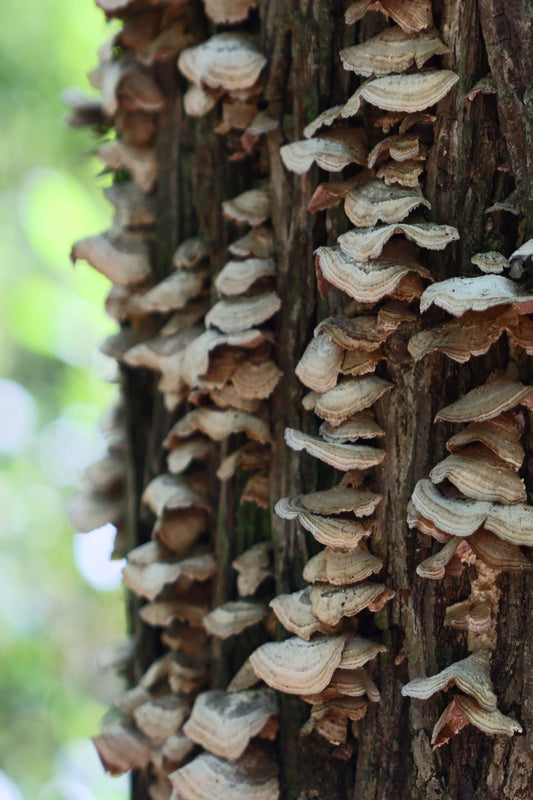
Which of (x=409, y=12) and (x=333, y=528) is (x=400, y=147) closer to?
(x=409, y=12)

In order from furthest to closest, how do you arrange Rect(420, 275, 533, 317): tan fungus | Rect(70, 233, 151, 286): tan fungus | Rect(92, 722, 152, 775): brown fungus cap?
Rect(70, 233, 151, 286): tan fungus, Rect(92, 722, 152, 775): brown fungus cap, Rect(420, 275, 533, 317): tan fungus

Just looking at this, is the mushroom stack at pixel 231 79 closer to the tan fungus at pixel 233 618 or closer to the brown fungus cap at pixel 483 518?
the brown fungus cap at pixel 483 518

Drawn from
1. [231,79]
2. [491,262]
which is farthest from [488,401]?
[231,79]

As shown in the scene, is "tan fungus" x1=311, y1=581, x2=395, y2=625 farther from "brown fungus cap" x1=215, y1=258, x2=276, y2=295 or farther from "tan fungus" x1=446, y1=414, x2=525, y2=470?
"brown fungus cap" x1=215, y1=258, x2=276, y2=295

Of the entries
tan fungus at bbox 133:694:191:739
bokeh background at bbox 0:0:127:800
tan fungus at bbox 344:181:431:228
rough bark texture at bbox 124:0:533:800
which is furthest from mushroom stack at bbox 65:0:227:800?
bokeh background at bbox 0:0:127:800

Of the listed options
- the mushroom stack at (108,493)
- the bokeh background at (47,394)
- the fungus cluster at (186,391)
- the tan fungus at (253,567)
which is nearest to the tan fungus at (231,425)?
the fungus cluster at (186,391)
